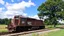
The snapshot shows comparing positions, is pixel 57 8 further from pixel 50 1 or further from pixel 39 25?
pixel 39 25

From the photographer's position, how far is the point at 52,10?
206ft

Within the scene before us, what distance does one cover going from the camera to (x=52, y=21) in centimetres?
6166

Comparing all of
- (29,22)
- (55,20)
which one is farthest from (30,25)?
(55,20)

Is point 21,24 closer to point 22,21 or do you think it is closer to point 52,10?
point 22,21

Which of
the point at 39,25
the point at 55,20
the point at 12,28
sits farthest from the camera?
the point at 55,20

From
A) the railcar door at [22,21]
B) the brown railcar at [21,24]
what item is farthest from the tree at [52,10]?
the railcar door at [22,21]

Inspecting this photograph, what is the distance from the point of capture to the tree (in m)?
61.6

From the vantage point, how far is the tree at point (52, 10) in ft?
202

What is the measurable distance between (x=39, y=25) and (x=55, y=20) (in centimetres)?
2318

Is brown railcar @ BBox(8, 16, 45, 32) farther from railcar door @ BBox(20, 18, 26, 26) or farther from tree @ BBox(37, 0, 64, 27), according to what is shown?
tree @ BBox(37, 0, 64, 27)

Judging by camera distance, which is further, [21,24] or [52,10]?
[52,10]

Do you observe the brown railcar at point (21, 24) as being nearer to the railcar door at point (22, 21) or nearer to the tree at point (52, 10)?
the railcar door at point (22, 21)

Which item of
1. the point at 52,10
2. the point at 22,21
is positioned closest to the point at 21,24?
the point at 22,21

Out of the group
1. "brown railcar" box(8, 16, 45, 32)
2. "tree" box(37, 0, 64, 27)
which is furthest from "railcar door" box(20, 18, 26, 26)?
"tree" box(37, 0, 64, 27)
